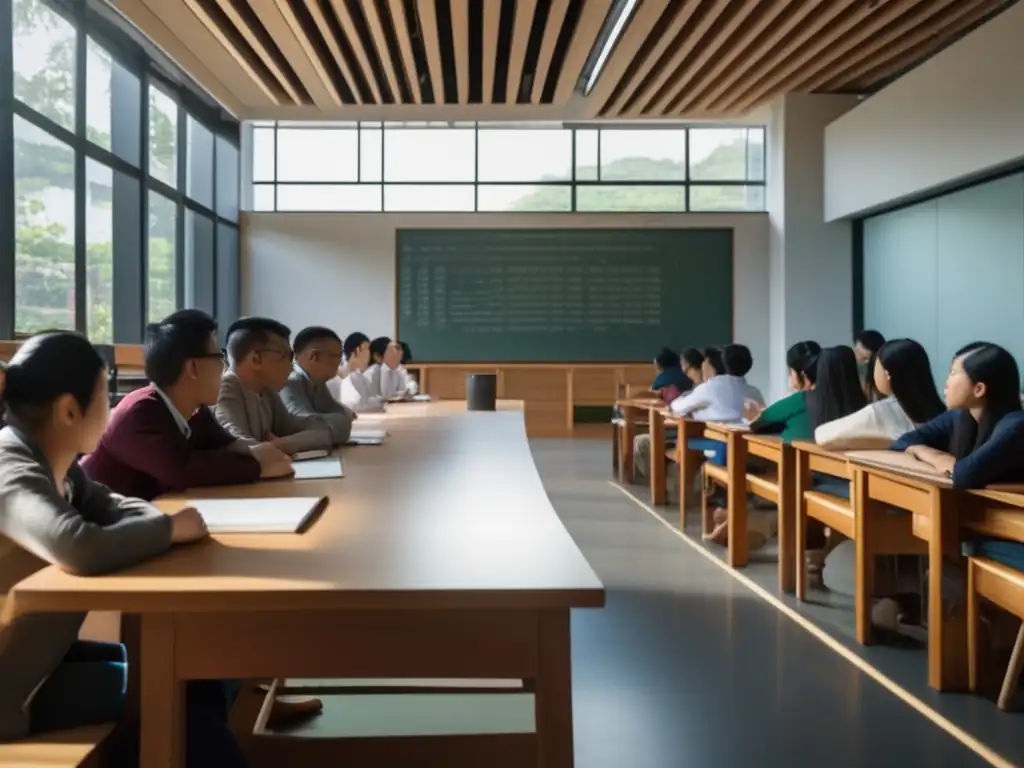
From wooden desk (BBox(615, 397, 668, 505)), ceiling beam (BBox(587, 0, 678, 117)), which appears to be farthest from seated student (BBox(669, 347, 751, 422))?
ceiling beam (BBox(587, 0, 678, 117))

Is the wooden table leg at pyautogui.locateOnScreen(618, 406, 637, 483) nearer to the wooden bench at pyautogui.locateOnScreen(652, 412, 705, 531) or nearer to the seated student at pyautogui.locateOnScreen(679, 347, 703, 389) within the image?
the seated student at pyautogui.locateOnScreen(679, 347, 703, 389)

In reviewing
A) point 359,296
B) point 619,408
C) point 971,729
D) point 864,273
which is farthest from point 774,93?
point 971,729

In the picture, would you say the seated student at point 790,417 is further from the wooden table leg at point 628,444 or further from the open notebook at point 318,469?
the wooden table leg at point 628,444

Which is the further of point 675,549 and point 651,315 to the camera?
point 651,315

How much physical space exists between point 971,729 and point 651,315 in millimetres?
8293

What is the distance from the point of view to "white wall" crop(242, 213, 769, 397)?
408 inches

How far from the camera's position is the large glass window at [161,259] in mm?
7809

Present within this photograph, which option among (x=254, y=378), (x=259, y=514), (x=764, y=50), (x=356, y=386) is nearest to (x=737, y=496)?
(x=356, y=386)

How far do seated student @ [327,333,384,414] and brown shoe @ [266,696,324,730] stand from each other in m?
2.11

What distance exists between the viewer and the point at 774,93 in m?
9.08

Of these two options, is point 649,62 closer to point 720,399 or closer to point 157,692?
point 720,399

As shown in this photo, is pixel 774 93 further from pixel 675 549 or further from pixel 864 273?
pixel 675 549

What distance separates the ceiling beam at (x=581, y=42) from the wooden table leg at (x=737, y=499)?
3.72m

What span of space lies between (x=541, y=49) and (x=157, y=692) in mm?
6976
